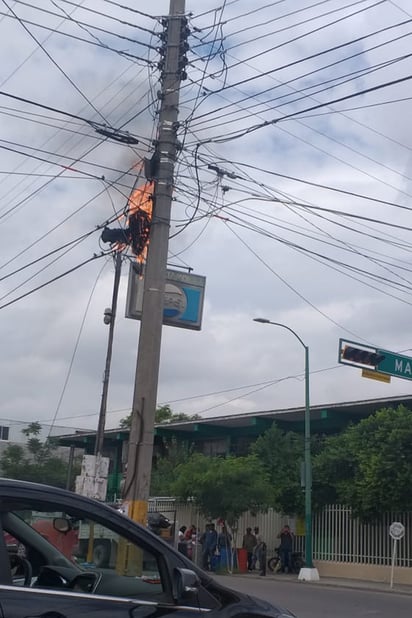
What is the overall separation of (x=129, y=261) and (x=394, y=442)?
16246mm

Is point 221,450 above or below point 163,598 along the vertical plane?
above

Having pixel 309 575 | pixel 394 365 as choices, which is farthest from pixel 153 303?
pixel 309 575

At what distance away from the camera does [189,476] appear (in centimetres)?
3488

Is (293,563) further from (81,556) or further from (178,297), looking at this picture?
(81,556)

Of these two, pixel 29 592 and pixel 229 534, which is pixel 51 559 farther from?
pixel 229 534

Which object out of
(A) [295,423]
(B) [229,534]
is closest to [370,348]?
(B) [229,534]

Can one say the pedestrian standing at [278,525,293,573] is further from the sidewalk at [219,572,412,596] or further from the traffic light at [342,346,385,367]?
the traffic light at [342,346,385,367]

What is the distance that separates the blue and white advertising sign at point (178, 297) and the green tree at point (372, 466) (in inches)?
583

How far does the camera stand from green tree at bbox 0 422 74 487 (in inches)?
1245

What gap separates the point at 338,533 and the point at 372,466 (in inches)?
155

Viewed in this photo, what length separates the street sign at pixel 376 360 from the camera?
2539 centimetres

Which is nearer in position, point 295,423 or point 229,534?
point 229,534

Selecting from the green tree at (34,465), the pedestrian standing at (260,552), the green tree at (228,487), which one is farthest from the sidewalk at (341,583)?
the green tree at (34,465)

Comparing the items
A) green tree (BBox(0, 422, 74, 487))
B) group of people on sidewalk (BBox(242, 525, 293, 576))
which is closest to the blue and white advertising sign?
green tree (BBox(0, 422, 74, 487))
